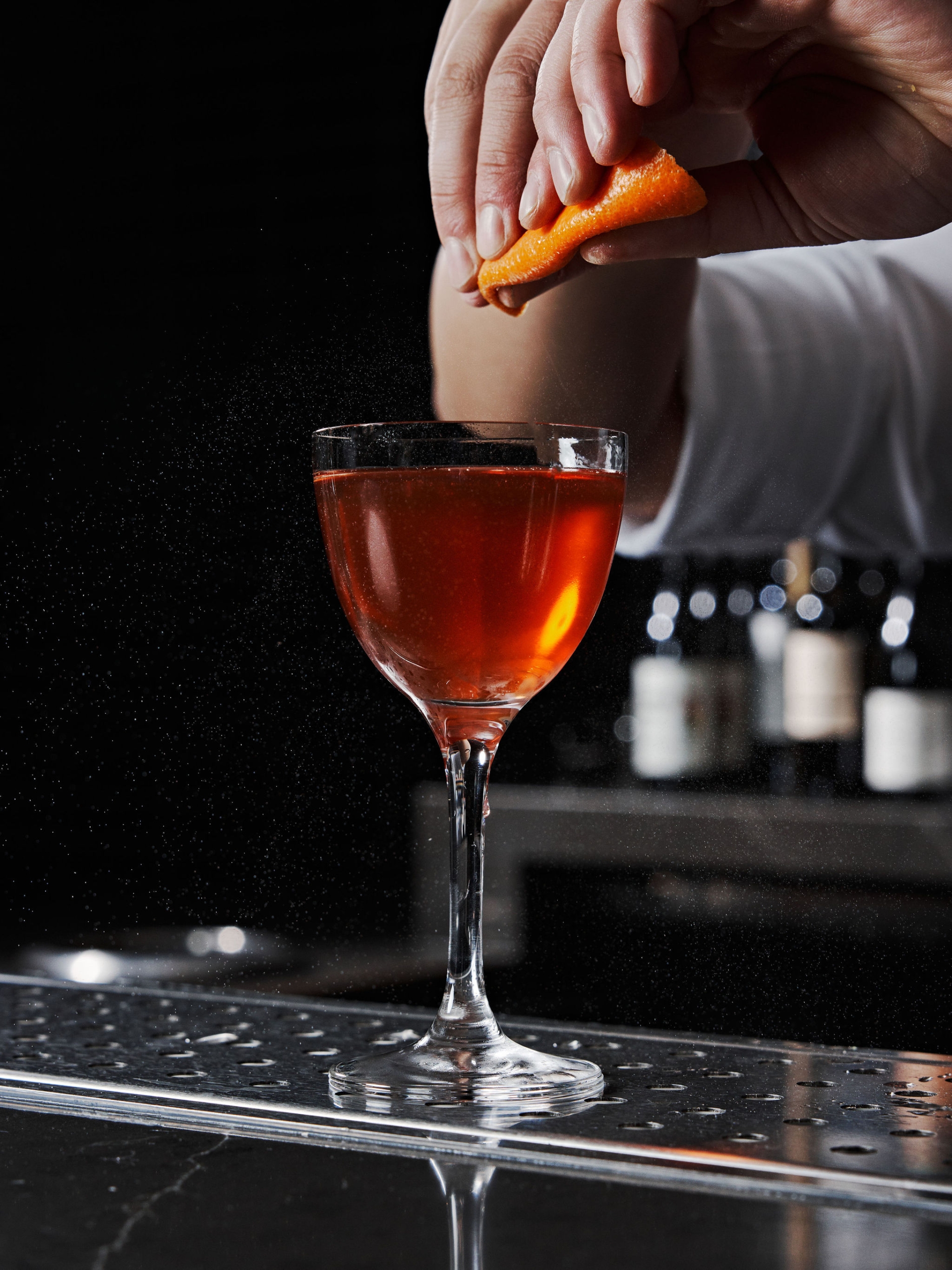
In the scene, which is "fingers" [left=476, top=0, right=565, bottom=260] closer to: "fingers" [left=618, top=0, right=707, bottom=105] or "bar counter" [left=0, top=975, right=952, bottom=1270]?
"fingers" [left=618, top=0, right=707, bottom=105]

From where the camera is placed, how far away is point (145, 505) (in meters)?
0.84

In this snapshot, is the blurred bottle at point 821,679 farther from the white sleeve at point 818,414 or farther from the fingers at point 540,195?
the fingers at point 540,195

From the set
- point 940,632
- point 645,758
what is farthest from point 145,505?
point 940,632

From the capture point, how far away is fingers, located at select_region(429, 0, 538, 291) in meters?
0.71

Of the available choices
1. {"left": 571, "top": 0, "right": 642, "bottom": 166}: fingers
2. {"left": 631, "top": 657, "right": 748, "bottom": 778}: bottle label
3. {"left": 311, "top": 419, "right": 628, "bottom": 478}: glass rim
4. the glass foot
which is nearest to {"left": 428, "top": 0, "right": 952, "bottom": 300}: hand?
{"left": 571, "top": 0, "right": 642, "bottom": 166}: fingers

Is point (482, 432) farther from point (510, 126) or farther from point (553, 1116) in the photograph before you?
point (553, 1116)

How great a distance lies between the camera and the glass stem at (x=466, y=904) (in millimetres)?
598

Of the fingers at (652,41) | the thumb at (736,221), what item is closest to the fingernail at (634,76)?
the fingers at (652,41)

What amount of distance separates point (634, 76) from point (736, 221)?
14cm

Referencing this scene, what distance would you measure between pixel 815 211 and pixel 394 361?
228mm

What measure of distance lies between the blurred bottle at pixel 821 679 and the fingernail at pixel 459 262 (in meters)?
0.21

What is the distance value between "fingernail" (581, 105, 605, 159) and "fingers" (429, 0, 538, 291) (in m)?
0.12

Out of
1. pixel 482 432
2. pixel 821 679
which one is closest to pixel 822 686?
pixel 821 679

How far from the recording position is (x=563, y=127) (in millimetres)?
617
